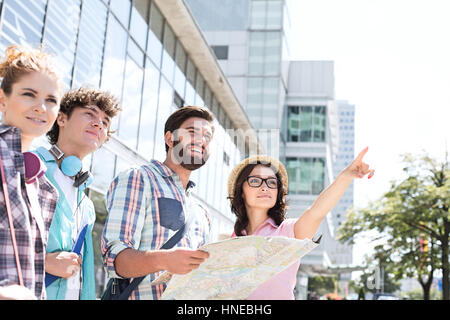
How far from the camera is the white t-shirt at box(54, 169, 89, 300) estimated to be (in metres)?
2.37

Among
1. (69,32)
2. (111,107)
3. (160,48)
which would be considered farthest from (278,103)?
(111,107)

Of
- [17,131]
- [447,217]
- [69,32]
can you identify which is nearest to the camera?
[17,131]

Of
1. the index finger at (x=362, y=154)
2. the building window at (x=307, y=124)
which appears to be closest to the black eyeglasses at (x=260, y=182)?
the index finger at (x=362, y=154)

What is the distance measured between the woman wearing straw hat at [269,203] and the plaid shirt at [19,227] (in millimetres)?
1167

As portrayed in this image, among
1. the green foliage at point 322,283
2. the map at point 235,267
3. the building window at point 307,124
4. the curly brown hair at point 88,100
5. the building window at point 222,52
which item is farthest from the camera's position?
the green foliage at point 322,283

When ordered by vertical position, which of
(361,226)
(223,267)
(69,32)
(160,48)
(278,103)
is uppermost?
(278,103)

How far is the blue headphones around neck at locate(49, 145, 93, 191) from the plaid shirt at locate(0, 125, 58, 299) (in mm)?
793

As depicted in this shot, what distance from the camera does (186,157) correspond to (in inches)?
105

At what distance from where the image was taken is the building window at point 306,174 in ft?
153

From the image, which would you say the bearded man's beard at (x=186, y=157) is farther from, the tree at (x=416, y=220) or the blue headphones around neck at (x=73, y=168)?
the tree at (x=416, y=220)

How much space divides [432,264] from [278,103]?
964 inches

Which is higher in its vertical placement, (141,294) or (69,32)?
(69,32)

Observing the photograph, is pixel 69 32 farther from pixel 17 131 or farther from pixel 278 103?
pixel 278 103
